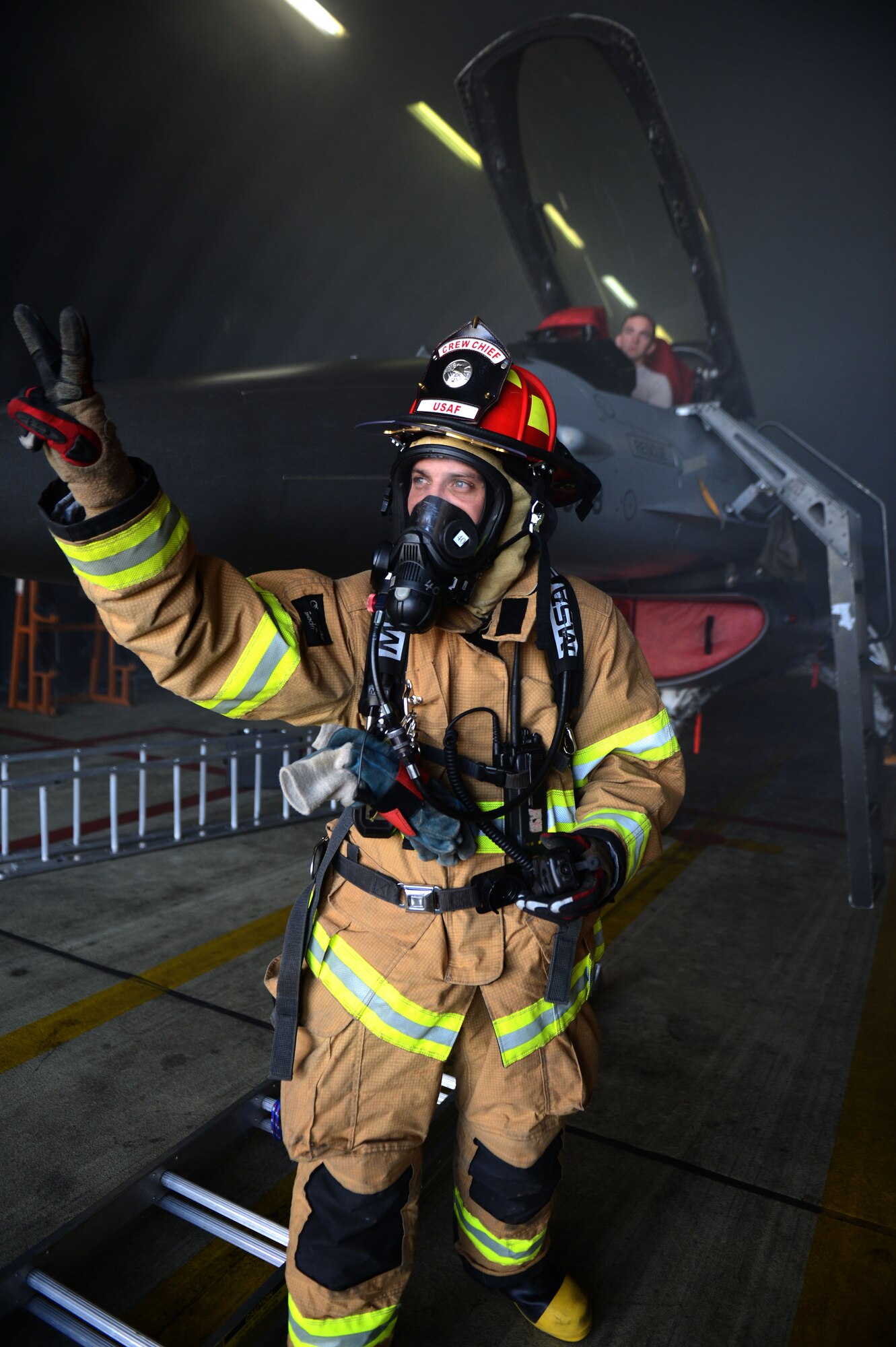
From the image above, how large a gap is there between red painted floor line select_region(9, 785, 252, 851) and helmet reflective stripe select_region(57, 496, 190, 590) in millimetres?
3773

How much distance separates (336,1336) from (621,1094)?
57.5 inches

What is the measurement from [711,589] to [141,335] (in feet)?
21.6

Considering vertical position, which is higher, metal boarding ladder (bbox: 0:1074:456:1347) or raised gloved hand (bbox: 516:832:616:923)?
raised gloved hand (bbox: 516:832:616:923)

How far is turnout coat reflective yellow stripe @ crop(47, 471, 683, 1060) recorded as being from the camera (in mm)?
1494

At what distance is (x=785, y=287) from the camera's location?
11836 millimetres

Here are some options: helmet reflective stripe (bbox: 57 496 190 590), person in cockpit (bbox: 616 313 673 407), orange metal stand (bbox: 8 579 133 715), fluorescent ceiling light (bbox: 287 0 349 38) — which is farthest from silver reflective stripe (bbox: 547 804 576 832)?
fluorescent ceiling light (bbox: 287 0 349 38)

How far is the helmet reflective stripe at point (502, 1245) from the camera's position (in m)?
1.79

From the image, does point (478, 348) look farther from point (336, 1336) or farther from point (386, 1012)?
point (336, 1336)

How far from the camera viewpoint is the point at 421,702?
5.74 ft

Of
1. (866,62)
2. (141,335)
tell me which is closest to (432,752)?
(141,335)

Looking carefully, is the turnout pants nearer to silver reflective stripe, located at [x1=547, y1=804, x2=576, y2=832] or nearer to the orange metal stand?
silver reflective stripe, located at [x1=547, y1=804, x2=576, y2=832]

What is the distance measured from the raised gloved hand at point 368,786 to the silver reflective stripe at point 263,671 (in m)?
0.16

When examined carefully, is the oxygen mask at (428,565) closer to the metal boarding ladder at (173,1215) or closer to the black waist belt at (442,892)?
the black waist belt at (442,892)

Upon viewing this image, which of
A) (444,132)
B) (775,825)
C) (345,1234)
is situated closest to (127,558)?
(345,1234)
